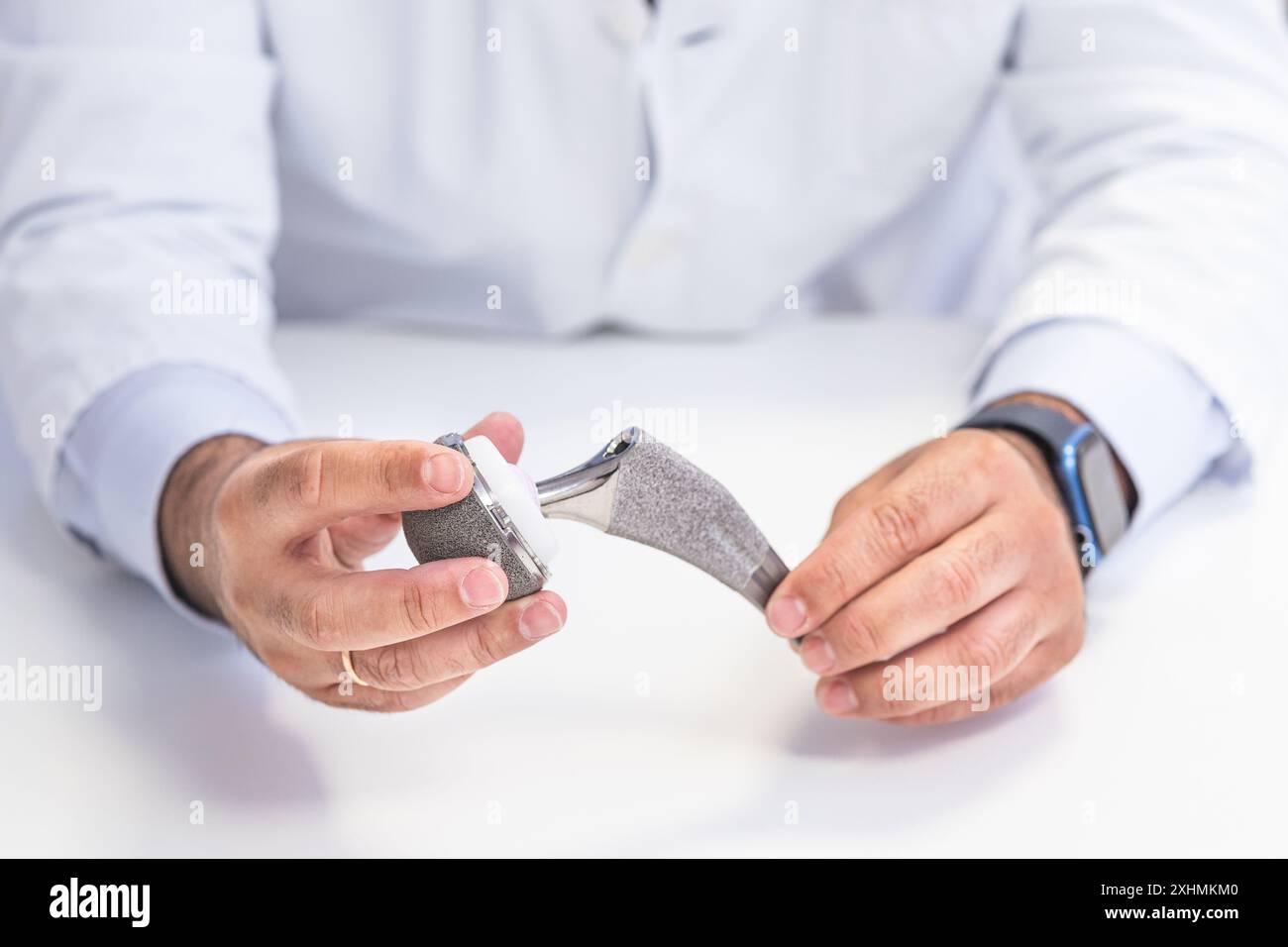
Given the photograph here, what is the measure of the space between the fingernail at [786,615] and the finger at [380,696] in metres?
0.12

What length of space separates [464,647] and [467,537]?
43mm

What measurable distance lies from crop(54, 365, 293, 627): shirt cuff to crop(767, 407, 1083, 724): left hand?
0.27 meters

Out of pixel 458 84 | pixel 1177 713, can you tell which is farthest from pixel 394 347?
pixel 1177 713

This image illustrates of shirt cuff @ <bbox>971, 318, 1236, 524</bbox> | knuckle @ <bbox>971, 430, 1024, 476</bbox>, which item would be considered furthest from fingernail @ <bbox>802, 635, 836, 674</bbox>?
shirt cuff @ <bbox>971, 318, 1236, 524</bbox>

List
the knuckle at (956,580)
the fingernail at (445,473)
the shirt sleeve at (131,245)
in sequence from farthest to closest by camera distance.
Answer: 1. the shirt sleeve at (131,245)
2. the knuckle at (956,580)
3. the fingernail at (445,473)

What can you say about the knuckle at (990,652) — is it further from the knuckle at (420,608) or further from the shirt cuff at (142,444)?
the shirt cuff at (142,444)

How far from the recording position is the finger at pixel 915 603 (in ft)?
1.61

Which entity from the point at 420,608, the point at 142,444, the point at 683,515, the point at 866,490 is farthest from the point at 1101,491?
the point at 142,444

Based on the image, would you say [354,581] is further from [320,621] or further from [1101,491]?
[1101,491]

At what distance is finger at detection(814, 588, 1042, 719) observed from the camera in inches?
19.6

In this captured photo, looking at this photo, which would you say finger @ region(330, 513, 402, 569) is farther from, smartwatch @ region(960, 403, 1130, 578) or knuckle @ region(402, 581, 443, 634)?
smartwatch @ region(960, 403, 1130, 578)

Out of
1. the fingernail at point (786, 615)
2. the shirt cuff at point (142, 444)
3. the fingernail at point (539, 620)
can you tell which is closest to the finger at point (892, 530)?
the fingernail at point (786, 615)

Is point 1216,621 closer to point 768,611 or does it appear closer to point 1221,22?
point 768,611

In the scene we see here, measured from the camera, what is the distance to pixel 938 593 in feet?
1.63
